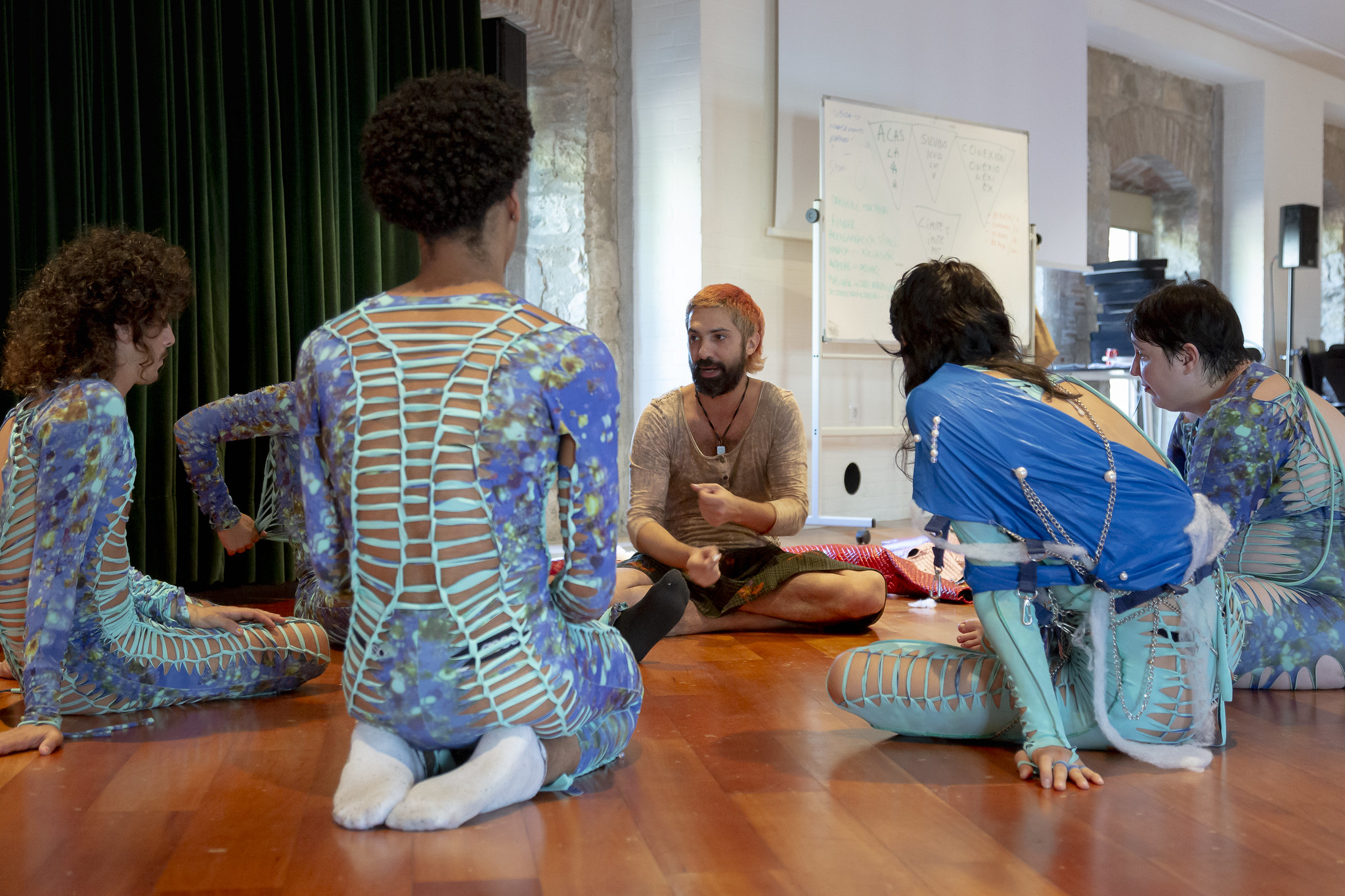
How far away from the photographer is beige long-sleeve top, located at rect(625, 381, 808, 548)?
3.04 metres

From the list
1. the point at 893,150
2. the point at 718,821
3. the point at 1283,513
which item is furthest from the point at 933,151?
the point at 718,821

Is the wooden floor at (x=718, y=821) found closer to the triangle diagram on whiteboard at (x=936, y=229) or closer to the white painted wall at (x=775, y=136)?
the white painted wall at (x=775, y=136)

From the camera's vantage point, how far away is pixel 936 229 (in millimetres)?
6051

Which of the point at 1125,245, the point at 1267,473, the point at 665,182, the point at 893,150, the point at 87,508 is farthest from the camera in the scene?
the point at 1125,245

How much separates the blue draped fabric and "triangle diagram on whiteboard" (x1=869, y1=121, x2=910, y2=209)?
416 cm

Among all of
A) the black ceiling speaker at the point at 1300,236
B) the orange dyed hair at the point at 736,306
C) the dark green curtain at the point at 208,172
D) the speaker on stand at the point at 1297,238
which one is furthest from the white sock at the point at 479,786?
the black ceiling speaker at the point at 1300,236

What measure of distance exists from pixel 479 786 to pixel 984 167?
5515 mm

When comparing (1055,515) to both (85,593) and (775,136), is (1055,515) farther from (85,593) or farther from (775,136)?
(775,136)

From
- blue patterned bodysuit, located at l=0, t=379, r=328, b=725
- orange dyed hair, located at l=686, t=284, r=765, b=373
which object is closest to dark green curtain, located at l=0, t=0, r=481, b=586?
orange dyed hair, located at l=686, t=284, r=765, b=373

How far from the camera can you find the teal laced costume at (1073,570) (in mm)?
1795

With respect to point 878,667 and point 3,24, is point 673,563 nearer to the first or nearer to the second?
point 878,667

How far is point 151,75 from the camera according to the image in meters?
3.84

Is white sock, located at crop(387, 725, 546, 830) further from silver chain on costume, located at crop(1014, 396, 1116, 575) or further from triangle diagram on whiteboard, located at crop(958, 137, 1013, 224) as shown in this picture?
triangle diagram on whiteboard, located at crop(958, 137, 1013, 224)

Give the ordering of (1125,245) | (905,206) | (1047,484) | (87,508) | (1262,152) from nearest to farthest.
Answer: (1047,484)
(87,508)
(905,206)
(1262,152)
(1125,245)
